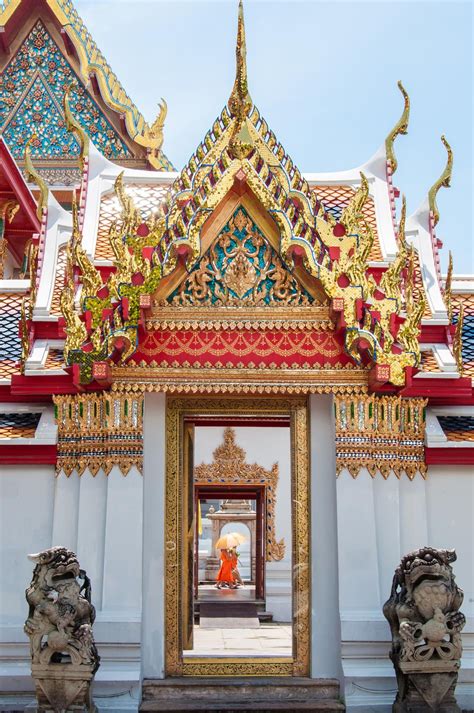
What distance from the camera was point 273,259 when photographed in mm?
8062

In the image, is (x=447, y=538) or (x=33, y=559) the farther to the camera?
(x=447, y=538)

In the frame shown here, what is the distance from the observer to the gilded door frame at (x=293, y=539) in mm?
7938

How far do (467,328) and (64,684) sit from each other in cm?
464

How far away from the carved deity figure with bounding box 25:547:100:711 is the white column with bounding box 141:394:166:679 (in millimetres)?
745

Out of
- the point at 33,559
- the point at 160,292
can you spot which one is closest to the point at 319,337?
the point at 160,292

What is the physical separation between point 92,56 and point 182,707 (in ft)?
36.5

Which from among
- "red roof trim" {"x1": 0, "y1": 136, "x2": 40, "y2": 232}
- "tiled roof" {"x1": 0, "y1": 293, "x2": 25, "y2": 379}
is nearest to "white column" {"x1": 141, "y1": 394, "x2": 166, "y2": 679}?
"tiled roof" {"x1": 0, "y1": 293, "x2": 25, "y2": 379}

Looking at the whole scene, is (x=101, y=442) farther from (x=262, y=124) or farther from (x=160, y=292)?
(x=262, y=124)

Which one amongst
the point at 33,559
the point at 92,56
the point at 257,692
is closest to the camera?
the point at 33,559

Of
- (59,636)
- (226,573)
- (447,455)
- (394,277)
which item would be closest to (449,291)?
(394,277)

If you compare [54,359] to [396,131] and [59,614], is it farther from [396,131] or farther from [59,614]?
[396,131]

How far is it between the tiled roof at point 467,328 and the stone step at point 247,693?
2749 mm

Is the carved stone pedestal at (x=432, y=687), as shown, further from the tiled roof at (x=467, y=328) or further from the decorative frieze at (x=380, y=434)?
the tiled roof at (x=467, y=328)

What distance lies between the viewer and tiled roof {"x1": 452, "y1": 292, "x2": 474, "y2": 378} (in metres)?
8.91
